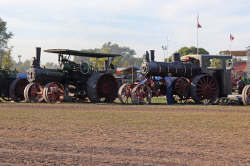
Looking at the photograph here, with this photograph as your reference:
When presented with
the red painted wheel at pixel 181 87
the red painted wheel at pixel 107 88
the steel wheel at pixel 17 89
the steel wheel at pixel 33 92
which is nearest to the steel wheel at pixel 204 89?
the red painted wheel at pixel 181 87

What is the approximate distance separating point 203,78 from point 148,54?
3.08 meters

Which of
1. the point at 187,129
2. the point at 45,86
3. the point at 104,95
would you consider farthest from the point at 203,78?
the point at 187,129

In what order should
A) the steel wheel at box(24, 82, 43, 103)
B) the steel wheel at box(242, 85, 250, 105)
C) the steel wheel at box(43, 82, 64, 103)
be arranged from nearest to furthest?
the steel wheel at box(242, 85, 250, 105), the steel wheel at box(43, 82, 64, 103), the steel wheel at box(24, 82, 43, 103)

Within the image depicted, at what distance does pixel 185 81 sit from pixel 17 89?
9.98 m

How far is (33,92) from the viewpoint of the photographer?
820 inches

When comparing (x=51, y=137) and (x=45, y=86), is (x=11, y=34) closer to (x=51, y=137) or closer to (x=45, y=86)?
(x=45, y=86)

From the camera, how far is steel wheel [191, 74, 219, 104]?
63.9 feet

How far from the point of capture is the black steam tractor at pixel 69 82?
1991 cm

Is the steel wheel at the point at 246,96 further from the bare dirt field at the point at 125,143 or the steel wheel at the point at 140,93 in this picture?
the bare dirt field at the point at 125,143

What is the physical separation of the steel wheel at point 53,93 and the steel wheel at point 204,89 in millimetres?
6898

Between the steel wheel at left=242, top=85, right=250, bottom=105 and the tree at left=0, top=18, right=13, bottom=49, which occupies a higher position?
the tree at left=0, top=18, right=13, bottom=49

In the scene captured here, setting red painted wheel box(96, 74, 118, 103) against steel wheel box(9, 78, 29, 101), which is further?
steel wheel box(9, 78, 29, 101)

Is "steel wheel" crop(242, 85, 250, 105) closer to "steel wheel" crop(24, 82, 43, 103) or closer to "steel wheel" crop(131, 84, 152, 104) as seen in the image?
"steel wheel" crop(131, 84, 152, 104)

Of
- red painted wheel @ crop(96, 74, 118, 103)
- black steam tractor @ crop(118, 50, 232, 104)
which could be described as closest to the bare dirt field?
black steam tractor @ crop(118, 50, 232, 104)
